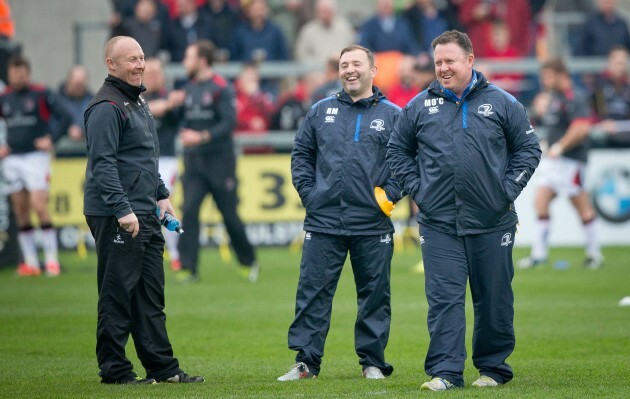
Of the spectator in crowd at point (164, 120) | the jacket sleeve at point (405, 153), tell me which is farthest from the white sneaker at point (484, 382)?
the spectator in crowd at point (164, 120)

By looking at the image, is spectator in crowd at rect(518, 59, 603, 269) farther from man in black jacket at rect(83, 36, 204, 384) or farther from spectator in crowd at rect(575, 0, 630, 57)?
man in black jacket at rect(83, 36, 204, 384)

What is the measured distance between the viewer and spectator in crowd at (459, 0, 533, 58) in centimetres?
2214

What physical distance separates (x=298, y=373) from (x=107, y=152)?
7.07ft

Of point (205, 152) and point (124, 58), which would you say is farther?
point (205, 152)

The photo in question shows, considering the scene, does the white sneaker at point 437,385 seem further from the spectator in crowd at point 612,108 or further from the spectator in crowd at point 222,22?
the spectator in crowd at point 222,22

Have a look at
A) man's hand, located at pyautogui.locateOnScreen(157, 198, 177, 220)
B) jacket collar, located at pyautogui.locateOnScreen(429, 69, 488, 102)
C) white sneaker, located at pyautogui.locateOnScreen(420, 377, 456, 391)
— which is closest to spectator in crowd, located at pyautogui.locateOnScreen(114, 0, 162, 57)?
man's hand, located at pyautogui.locateOnScreen(157, 198, 177, 220)

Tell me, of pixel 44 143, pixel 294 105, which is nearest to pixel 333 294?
pixel 44 143

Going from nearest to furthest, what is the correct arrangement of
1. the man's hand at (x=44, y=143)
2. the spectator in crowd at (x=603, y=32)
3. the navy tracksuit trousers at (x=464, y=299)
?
the navy tracksuit trousers at (x=464, y=299) → the man's hand at (x=44, y=143) → the spectator in crowd at (x=603, y=32)

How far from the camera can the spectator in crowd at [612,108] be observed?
824 inches

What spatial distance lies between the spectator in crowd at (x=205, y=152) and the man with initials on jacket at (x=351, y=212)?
6.83 metres

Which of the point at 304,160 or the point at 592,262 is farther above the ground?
the point at 304,160

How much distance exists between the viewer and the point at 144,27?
21.3 m

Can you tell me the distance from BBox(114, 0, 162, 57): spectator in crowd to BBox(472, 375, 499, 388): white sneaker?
45.9 ft

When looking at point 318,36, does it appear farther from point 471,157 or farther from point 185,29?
point 471,157
